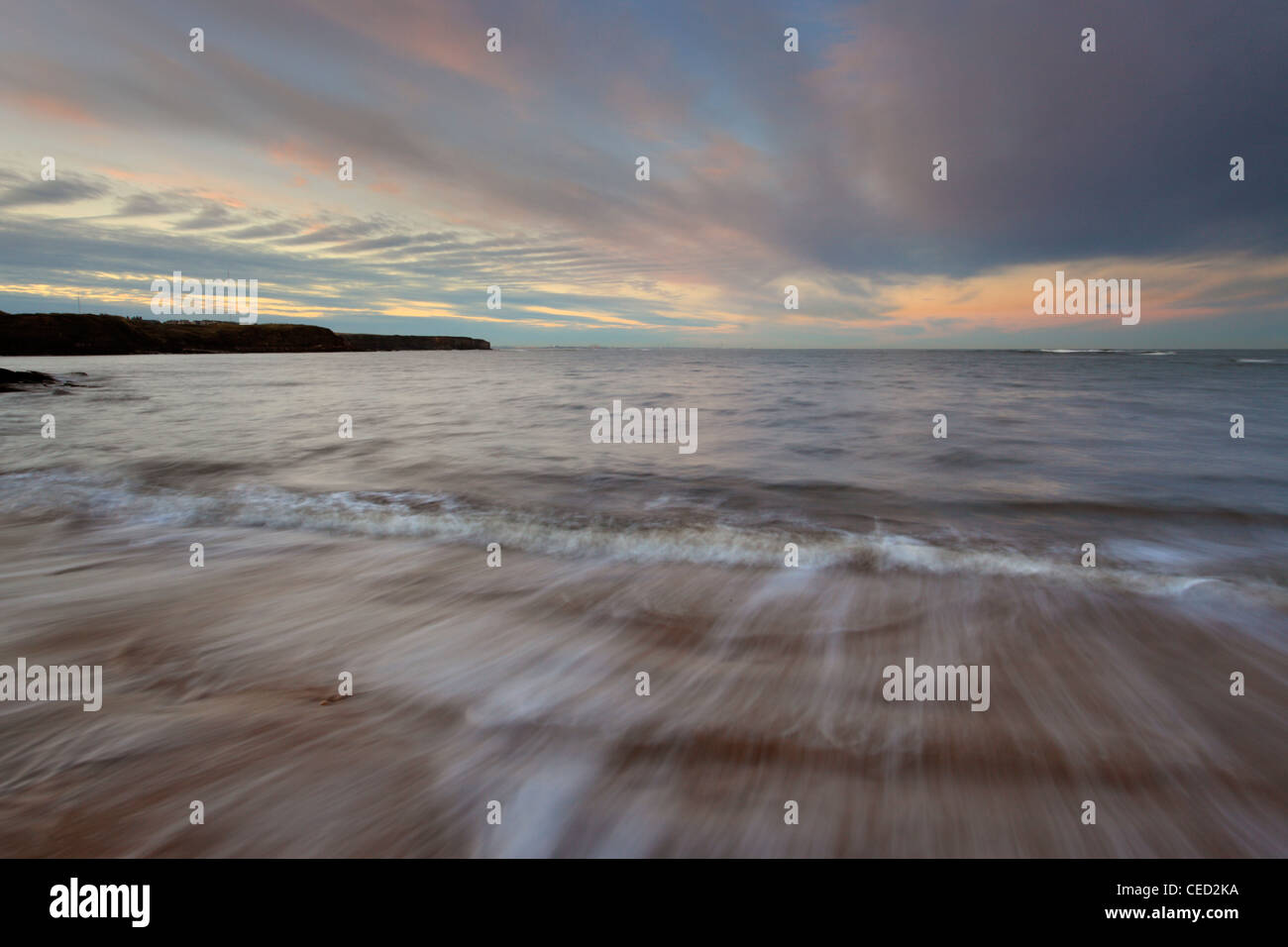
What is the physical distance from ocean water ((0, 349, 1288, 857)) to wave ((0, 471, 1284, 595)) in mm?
55

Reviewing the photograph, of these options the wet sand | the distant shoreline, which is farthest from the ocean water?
the distant shoreline

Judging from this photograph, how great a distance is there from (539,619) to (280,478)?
21.6 feet

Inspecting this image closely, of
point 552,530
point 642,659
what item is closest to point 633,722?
point 642,659

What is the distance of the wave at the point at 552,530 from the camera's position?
5.29 metres

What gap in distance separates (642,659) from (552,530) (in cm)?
289

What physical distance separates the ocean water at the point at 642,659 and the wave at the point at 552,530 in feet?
0.18

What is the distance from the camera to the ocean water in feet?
7.94

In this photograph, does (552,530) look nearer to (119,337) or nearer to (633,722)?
(633,722)

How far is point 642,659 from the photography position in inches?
148

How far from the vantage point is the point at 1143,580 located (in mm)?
4879
